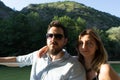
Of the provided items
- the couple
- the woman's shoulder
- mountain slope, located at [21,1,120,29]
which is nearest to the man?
the couple

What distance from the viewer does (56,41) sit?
320 centimetres

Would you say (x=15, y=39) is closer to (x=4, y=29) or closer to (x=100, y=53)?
(x=4, y=29)

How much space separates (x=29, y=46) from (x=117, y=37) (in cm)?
1676

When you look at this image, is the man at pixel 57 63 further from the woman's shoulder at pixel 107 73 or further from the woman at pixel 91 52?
the woman's shoulder at pixel 107 73

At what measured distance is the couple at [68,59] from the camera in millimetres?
3098

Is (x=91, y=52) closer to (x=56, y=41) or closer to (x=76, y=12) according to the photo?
(x=56, y=41)

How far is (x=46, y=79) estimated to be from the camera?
3.17 meters

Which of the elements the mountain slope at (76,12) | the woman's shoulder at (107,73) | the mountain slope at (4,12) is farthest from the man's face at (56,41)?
the mountain slope at (76,12)

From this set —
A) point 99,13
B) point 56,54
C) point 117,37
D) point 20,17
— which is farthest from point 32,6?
point 56,54

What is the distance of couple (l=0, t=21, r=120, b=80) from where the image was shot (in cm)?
310

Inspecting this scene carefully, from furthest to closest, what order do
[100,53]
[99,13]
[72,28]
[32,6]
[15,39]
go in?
1. [99,13]
2. [32,6]
3. [72,28]
4. [15,39]
5. [100,53]

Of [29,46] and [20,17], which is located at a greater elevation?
[20,17]

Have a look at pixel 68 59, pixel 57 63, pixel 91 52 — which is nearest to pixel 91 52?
pixel 91 52

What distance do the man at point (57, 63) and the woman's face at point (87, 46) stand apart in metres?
0.12
